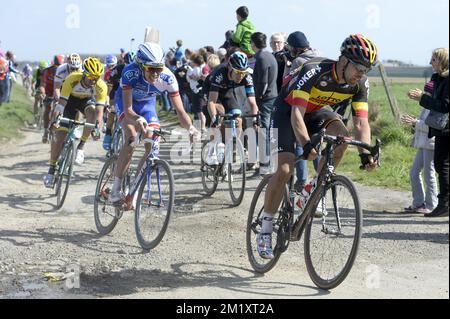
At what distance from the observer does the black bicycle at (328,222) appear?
5.89 metres

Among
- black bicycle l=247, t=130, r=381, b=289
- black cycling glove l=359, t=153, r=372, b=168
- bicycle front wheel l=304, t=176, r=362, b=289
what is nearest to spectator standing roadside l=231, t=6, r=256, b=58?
black bicycle l=247, t=130, r=381, b=289

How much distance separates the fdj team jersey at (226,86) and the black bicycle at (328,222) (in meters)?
4.61

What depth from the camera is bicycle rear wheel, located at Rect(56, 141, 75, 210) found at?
1062cm

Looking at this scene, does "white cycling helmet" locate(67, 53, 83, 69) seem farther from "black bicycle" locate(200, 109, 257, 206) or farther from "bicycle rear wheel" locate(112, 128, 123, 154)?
"black bicycle" locate(200, 109, 257, 206)

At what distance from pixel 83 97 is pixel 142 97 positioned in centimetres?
319

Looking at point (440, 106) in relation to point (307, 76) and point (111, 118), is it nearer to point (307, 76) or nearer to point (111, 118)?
point (307, 76)

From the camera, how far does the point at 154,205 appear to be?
7914 mm

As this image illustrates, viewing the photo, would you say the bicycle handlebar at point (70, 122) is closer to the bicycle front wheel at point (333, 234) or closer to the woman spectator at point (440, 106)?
the woman spectator at point (440, 106)

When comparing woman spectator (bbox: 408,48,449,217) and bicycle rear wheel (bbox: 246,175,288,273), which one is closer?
bicycle rear wheel (bbox: 246,175,288,273)

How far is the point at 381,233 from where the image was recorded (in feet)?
28.1

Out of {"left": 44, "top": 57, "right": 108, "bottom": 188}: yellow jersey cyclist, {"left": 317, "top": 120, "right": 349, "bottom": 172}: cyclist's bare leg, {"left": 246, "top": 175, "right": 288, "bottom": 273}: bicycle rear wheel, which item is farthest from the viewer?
{"left": 44, "top": 57, "right": 108, "bottom": 188}: yellow jersey cyclist

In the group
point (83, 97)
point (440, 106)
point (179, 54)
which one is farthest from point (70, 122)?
point (179, 54)

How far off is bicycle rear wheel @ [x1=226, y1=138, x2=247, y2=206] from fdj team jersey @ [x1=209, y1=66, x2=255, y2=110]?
83cm
